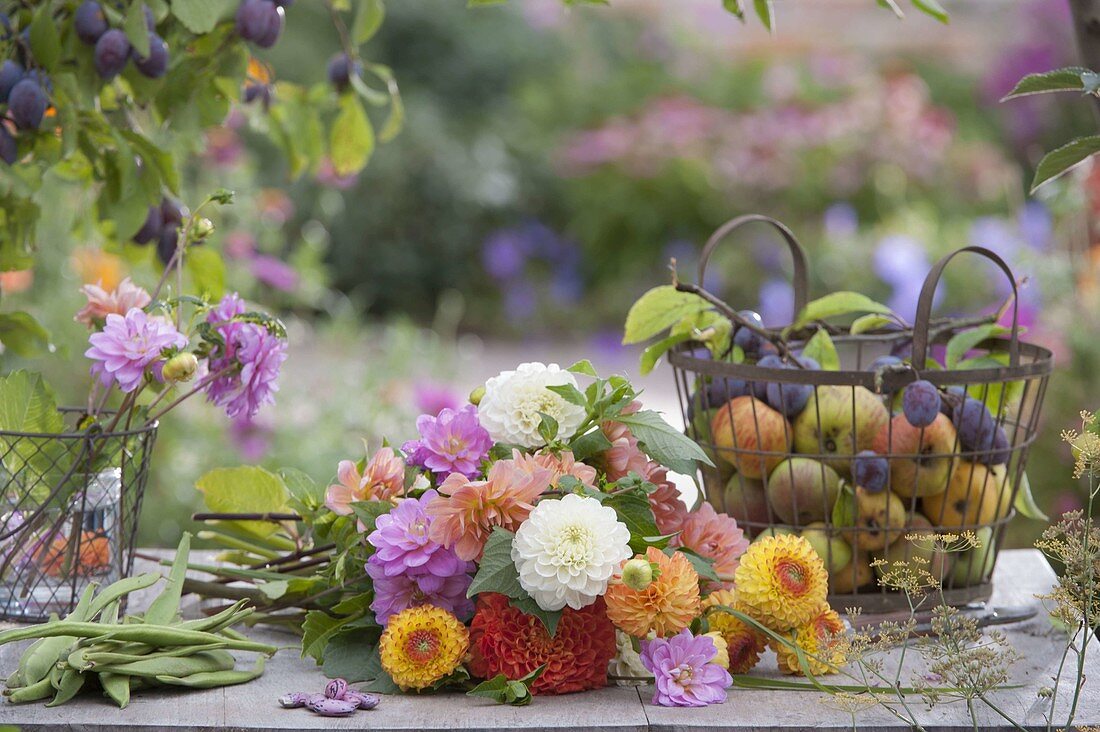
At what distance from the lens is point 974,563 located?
114cm

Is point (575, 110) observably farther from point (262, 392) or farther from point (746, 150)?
point (262, 392)

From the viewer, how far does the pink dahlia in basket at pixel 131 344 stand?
0.96 m

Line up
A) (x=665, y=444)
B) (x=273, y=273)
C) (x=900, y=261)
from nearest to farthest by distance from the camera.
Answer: (x=665, y=444), (x=273, y=273), (x=900, y=261)

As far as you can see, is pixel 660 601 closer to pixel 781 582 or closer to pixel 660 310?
pixel 781 582

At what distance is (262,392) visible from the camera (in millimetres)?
1028

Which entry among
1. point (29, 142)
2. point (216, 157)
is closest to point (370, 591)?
point (29, 142)

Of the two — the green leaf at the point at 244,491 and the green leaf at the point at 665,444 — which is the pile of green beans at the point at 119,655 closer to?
the green leaf at the point at 244,491

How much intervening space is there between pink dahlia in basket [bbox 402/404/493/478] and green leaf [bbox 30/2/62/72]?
0.51 m

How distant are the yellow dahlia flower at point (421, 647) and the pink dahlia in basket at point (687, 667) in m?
0.14

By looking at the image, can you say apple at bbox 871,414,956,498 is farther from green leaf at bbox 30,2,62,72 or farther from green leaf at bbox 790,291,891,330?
green leaf at bbox 30,2,62,72

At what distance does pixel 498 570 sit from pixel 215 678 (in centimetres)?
24

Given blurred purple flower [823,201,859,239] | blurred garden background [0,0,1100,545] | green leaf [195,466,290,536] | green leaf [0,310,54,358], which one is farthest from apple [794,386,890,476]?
blurred purple flower [823,201,859,239]

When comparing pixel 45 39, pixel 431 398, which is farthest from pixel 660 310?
pixel 431 398

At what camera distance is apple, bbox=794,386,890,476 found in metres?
1.10
